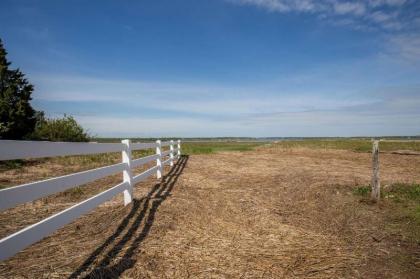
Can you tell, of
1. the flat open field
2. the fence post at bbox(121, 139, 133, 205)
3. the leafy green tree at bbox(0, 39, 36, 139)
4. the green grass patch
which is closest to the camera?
the flat open field

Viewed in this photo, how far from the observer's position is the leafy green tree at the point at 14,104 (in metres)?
24.2

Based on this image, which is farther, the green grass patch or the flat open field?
the green grass patch

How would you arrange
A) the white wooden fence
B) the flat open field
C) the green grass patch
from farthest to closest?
the green grass patch
the flat open field
the white wooden fence

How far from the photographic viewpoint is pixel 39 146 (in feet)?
12.5

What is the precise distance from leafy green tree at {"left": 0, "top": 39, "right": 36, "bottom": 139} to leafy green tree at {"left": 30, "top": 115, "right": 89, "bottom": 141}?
203 centimetres

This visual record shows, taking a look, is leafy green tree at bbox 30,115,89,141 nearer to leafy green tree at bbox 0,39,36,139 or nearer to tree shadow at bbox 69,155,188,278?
leafy green tree at bbox 0,39,36,139

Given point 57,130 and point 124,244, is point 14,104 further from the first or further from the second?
point 124,244

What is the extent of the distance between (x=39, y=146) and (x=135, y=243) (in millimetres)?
2174

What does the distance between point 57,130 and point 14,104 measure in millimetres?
5279

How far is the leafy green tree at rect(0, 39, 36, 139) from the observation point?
79.3 ft

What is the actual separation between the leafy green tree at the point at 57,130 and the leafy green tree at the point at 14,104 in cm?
203

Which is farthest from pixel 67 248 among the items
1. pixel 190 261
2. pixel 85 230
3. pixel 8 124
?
pixel 8 124

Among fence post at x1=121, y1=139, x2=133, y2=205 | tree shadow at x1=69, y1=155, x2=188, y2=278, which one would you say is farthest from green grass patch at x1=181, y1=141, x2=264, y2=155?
tree shadow at x1=69, y1=155, x2=188, y2=278

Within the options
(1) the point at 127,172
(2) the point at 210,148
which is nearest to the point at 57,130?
(2) the point at 210,148
